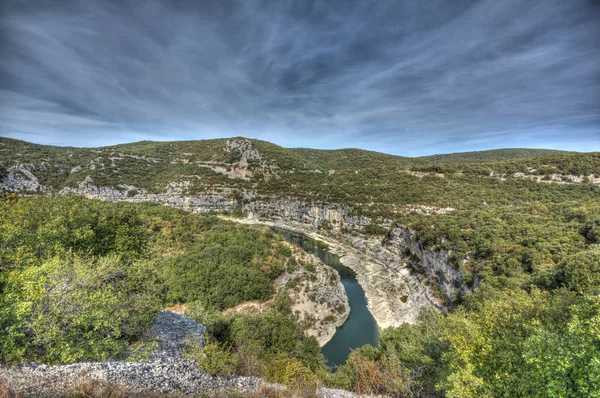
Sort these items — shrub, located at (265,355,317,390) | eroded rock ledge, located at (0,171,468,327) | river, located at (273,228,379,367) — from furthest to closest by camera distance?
eroded rock ledge, located at (0,171,468,327)
river, located at (273,228,379,367)
shrub, located at (265,355,317,390)

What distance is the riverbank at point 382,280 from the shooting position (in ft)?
100

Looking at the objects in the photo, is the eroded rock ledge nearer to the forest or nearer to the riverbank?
the riverbank

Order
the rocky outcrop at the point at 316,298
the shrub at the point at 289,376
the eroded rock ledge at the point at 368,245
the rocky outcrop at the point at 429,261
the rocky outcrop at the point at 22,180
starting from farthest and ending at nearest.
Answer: the rocky outcrop at the point at 22,180 < the eroded rock ledge at the point at 368,245 < the rocky outcrop at the point at 429,261 < the rocky outcrop at the point at 316,298 < the shrub at the point at 289,376

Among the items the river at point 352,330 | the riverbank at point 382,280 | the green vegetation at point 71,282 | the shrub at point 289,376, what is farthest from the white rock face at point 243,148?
the shrub at point 289,376

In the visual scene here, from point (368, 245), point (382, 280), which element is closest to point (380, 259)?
point (368, 245)

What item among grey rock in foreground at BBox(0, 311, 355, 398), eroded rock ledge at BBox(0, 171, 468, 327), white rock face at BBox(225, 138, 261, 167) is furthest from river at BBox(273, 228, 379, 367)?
white rock face at BBox(225, 138, 261, 167)

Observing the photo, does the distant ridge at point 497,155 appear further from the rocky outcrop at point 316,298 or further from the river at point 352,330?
the rocky outcrop at point 316,298

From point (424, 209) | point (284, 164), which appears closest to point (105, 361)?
point (424, 209)

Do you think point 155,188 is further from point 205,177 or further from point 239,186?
point 239,186

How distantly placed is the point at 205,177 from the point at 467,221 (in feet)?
296

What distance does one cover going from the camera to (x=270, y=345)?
18.8m

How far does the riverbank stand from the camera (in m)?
30.6

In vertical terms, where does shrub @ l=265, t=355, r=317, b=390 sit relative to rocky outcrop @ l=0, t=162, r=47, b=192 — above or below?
below

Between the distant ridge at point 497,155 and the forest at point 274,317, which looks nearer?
the forest at point 274,317
